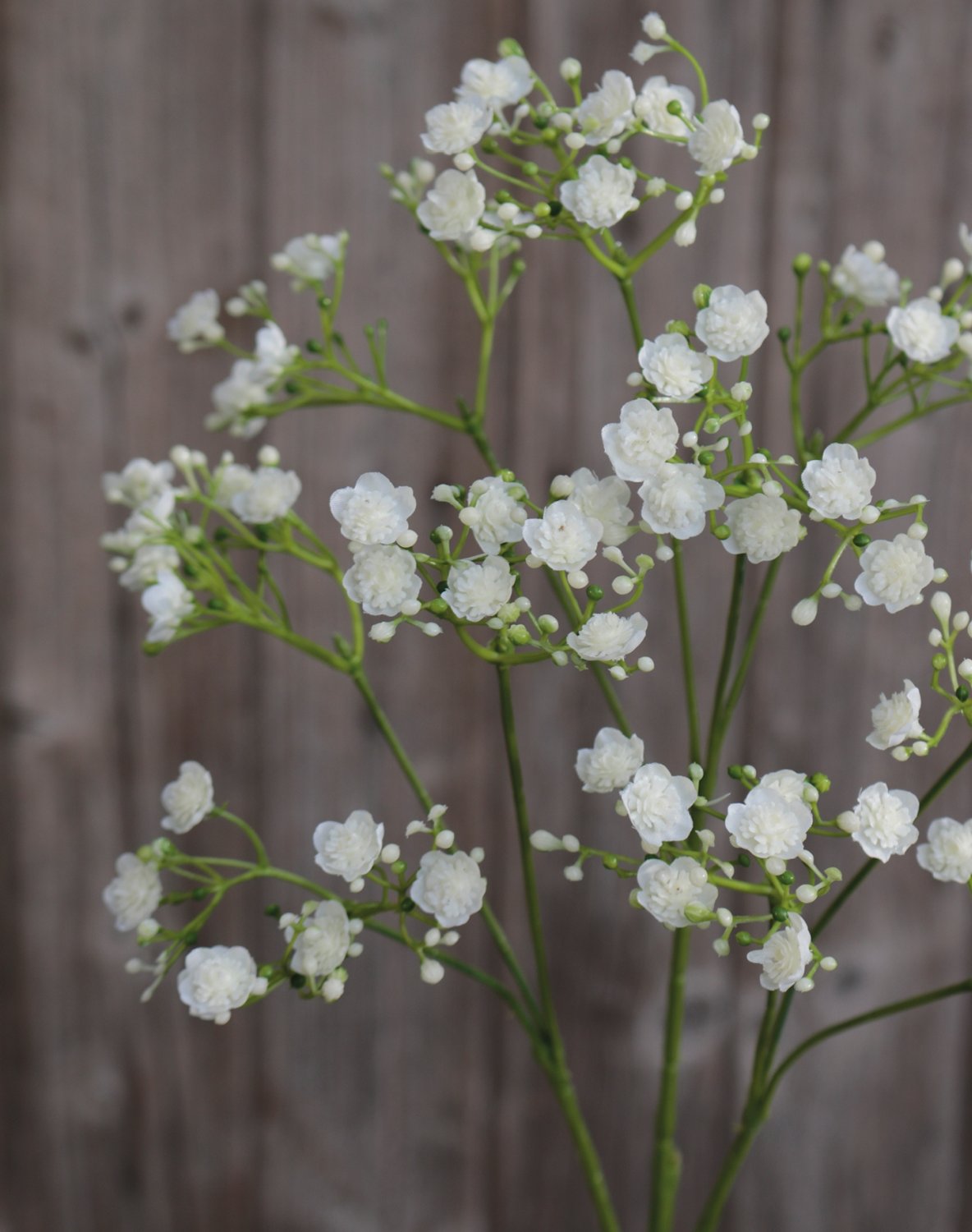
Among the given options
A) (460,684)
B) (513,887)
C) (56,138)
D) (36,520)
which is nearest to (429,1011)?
(513,887)

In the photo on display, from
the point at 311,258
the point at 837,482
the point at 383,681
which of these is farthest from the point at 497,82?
the point at 383,681

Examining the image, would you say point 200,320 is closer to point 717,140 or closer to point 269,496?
point 269,496

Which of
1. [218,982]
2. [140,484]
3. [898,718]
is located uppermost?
[140,484]

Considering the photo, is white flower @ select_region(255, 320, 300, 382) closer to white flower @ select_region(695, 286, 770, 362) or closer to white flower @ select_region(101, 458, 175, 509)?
white flower @ select_region(101, 458, 175, 509)

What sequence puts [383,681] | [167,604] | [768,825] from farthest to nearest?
[383,681] < [167,604] < [768,825]

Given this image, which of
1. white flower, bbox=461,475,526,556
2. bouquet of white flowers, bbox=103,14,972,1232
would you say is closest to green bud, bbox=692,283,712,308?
bouquet of white flowers, bbox=103,14,972,1232

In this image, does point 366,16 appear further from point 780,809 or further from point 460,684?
point 780,809

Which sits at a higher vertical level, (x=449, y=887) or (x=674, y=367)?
(x=674, y=367)

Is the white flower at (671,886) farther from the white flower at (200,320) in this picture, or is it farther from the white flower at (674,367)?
the white flower at (200,320)
